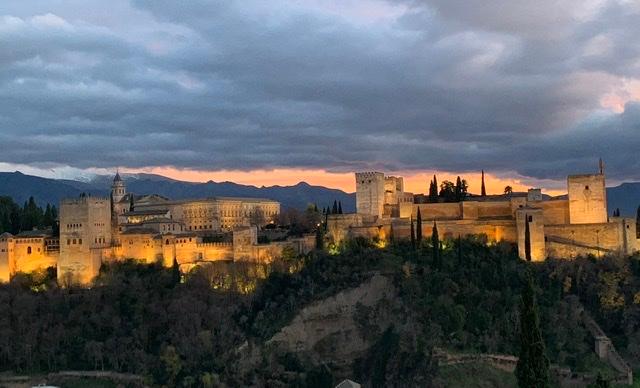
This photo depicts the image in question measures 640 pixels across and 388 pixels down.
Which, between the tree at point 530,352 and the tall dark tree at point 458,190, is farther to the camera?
the tall dark tree at point 458,190

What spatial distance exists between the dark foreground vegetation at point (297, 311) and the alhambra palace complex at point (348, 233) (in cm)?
145

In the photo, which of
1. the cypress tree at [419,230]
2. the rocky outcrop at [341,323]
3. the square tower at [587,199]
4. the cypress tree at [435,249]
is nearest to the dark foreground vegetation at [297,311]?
the cypress tree at [435,249]

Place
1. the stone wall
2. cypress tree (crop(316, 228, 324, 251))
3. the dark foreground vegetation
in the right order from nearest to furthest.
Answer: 1. the dark foreground vegetation
2. the stone wall
3. cypress tree (crop(316, 228, 324, 251))

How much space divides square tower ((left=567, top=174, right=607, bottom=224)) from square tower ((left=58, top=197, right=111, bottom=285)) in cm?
3572

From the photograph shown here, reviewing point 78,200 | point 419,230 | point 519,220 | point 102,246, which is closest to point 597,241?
point 519,220

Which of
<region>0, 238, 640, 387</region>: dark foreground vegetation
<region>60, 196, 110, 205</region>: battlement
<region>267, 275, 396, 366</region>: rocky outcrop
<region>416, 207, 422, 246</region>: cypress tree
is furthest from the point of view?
<region>60, 196, 110, 205</region>: battlement

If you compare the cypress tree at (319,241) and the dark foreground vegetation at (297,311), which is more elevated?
the cypress tree at (319,241)

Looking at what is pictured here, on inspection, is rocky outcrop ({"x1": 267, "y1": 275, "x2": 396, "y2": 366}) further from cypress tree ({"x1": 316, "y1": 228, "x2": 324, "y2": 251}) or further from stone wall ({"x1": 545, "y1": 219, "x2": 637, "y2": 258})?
stone wall ({"x1": 545, "y1": 219, "x2": 637, "y2": 258})

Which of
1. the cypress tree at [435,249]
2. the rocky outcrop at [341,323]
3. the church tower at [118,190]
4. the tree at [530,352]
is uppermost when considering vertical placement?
the church tower at [118,190]

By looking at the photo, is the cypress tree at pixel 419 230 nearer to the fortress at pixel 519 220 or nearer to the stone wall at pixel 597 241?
the fortress at pixel 519 220

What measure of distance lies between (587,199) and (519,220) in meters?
6.51

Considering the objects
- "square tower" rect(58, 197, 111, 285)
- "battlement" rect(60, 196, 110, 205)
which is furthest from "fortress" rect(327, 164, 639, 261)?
"battlement" rect(60, 196, 110, 205)

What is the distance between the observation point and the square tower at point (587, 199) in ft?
192

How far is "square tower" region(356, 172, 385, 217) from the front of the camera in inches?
2653
